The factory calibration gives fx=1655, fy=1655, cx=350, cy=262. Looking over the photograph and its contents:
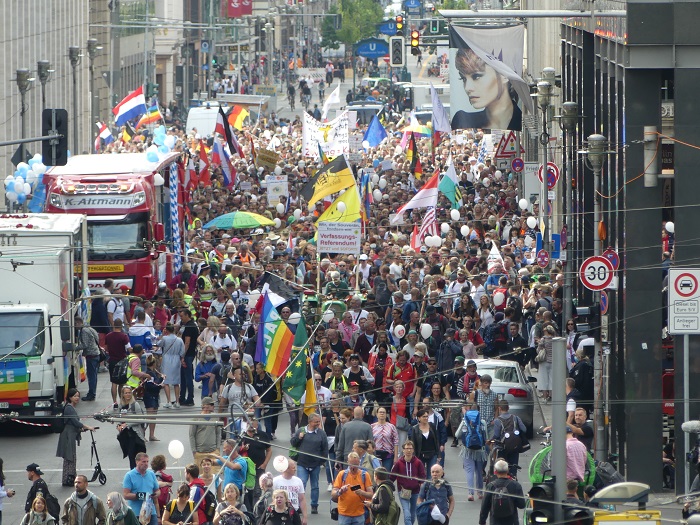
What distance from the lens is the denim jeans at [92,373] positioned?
26.2 m

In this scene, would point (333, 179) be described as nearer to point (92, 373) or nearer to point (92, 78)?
point (92, 373)

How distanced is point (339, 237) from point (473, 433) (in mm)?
10174

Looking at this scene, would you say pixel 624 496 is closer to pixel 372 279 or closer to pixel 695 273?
pixel 695 273

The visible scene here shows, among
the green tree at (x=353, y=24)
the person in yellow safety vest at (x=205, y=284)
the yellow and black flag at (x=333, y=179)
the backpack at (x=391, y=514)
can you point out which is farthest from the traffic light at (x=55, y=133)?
the green tree at (x=353, y=24)

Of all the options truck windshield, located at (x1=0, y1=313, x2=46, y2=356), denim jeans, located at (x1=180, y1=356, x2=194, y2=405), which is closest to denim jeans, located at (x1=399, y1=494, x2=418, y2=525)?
truck windshield, located at (x1=0, y1=313, x2=46, y2=356)

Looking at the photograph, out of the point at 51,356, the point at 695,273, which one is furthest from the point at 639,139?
the point at 51,356

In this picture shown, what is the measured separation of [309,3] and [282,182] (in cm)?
12638

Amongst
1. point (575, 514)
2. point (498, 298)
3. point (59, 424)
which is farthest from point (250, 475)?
point (498, 298)

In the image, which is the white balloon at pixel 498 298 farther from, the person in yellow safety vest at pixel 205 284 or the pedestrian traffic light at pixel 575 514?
the pedestrian traffic light at pixel 575 514

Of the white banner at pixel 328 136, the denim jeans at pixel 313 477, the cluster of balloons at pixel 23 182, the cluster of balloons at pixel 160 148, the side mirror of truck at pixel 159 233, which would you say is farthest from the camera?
the white banner at pixel 328 136

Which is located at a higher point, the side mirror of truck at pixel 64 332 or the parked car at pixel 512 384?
the side mirror of truck at pixel 64 332

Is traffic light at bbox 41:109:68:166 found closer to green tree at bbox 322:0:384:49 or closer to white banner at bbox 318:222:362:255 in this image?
white banner at bbox 318:222:362:255

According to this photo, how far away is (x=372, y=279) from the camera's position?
31.3m

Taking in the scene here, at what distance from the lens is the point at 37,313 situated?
2444cm
